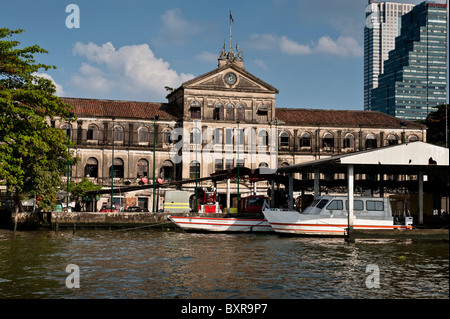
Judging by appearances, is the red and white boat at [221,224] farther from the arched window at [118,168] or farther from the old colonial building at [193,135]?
the arched window at [118,168]

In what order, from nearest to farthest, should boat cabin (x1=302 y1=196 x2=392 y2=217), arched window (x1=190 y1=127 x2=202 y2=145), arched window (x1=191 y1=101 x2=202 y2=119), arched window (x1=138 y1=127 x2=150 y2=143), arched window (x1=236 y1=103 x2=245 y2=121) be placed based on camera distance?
boat cabin (x1=302 y1=196 x2=392 y2=217) < arched window (x1=190 y1=127 x2=202 y2=145) < arched window (x1=138 y1=127 x2=150 y2=143) < arched window (x1=191 y1=101 x2=202 y2=119) < arched window (x1=236 y1=103 x2=245 y2=121)

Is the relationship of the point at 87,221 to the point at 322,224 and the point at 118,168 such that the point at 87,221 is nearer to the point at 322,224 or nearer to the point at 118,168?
the point at 322,224

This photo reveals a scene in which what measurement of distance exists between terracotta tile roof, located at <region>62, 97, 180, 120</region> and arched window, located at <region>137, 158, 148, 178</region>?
6041mm

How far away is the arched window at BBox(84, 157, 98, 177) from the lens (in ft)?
229

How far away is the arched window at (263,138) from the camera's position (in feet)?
243

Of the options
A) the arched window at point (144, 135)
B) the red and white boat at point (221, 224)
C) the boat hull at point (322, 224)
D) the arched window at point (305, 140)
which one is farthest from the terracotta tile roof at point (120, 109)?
the boat hull at point (322, 224)

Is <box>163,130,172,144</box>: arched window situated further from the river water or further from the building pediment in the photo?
the river water

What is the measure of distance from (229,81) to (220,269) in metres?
53.7

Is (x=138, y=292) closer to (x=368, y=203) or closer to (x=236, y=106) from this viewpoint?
(x=368, y=203)

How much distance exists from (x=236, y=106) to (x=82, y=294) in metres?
58.6

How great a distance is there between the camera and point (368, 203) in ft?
124

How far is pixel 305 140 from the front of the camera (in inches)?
3019

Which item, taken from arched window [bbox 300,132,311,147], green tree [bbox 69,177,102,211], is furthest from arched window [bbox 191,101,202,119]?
green tree [bbox 69,177,102,211]

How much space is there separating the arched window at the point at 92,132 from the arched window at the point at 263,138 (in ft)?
74.3
